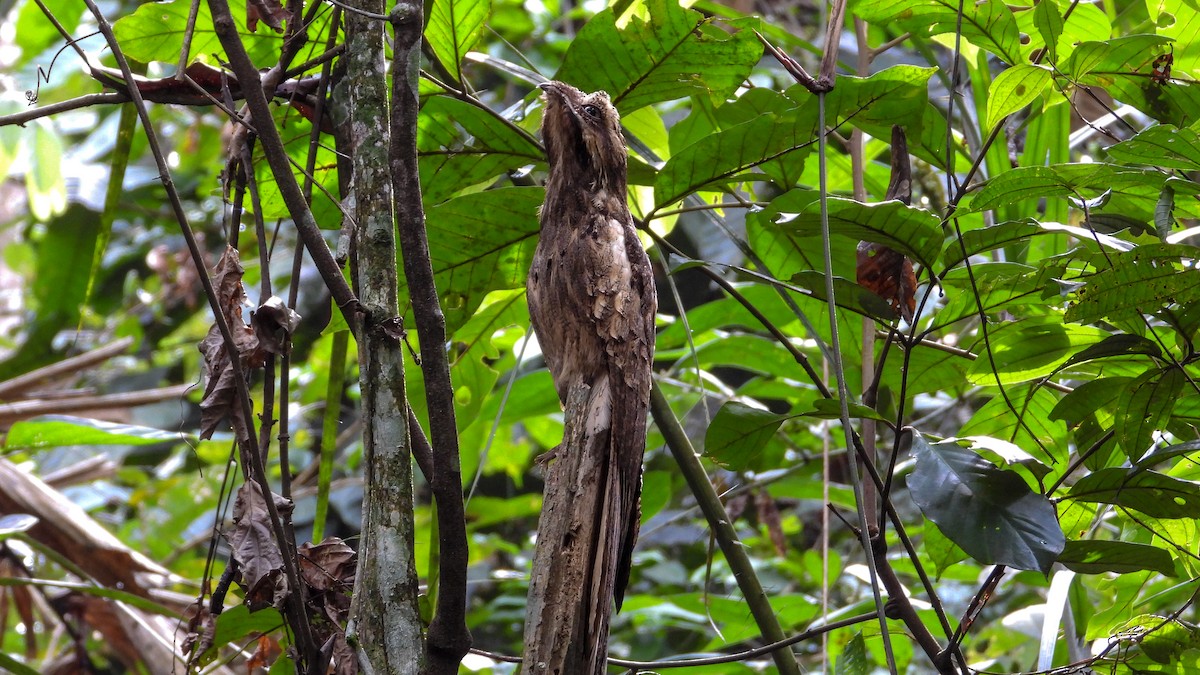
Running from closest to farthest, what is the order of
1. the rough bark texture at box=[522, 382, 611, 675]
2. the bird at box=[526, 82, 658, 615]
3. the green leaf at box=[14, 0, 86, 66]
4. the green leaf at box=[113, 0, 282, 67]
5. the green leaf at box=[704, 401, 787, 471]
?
the rough bark texture at box=[522, 382, 611, 675] < the bird at box=[526, 82, 658, 615] < the green leaf at box=[704, 401, 787, 471] < the green leaf at box=[113, 0, 282, 67] < the green leaf at box=[14, 0, 86, 66]

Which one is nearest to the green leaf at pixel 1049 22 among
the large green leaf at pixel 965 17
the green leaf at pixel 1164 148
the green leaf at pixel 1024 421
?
the large green leaf at pixel 965 17

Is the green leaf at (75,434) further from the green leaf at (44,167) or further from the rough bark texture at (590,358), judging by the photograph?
the green leaf at (44,167)

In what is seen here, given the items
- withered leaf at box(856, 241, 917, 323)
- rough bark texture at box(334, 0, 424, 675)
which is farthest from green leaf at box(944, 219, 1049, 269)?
rough bark texture at box(334, 0, 424, 675)

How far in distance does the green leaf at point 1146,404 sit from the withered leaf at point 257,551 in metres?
1.35

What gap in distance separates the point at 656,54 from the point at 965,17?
0.59m

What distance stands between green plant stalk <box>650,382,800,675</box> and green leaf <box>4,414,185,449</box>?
114 centimetres

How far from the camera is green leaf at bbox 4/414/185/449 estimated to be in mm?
2223

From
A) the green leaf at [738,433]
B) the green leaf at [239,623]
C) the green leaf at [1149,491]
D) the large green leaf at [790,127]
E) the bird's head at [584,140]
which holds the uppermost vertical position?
the large green leaf at [790,127]

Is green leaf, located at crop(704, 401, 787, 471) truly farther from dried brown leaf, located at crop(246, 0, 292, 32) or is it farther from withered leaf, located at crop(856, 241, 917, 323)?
dried brown leaf, located at crop(246, 0, 292, 32)

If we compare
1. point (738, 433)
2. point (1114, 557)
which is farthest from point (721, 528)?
point (1114, 557)

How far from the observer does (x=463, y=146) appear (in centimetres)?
188

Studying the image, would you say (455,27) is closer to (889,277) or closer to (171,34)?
(171,34)

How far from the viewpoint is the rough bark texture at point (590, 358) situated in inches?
48.7

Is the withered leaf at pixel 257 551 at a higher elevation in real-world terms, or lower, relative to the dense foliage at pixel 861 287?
lower
